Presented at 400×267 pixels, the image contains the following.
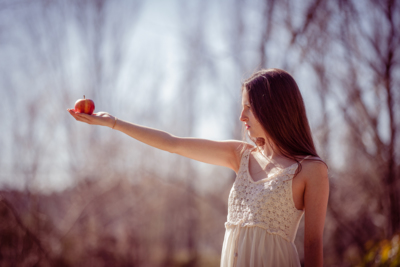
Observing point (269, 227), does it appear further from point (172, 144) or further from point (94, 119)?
point (94, 119)

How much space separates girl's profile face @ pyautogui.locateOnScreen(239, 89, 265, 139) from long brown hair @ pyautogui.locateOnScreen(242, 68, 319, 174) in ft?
0.07

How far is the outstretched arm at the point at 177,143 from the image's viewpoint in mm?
1350

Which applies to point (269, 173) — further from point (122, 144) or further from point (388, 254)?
point (122, 144)

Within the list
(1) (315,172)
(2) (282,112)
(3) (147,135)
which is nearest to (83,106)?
(3) (147,135)

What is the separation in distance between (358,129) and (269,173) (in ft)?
5.44

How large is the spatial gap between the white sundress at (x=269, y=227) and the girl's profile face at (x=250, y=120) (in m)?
0.19

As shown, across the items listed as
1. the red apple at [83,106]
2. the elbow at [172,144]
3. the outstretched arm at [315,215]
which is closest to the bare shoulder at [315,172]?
the outstretched arm at [315,215]

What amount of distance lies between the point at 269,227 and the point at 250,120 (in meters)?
0.45

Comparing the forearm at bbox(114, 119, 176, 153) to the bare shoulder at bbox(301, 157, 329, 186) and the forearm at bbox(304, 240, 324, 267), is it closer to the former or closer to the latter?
the bare shoulder at bbox(301, 157, 329, 186)

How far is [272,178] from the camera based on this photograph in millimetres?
1273

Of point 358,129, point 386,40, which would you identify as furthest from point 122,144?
point 386,40

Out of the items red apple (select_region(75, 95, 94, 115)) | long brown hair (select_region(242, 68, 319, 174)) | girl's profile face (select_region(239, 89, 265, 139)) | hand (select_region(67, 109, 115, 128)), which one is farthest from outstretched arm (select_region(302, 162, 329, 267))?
red apple (select_region(75, 95, 94, 115))

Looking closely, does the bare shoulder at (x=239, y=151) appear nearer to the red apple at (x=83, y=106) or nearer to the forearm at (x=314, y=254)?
the forearm at (x=314, y=254)

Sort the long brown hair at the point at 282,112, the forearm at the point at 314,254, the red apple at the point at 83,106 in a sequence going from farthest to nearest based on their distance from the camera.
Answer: the red apple at the point at 83,106 → the long brown hair at the point at 282,112 → the forearm at the point at 314,254
